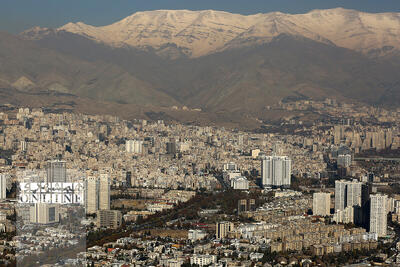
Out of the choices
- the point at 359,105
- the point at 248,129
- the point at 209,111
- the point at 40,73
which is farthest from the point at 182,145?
the point at 40,73

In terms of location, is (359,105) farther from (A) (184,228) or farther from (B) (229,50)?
(A) (184,228)

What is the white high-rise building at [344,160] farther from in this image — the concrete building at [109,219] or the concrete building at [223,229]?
the concrete building at [109,219]

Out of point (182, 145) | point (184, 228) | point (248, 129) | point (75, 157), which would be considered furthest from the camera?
point (248, 129)

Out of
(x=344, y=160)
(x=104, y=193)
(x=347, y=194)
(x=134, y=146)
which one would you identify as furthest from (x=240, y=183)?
(x=134, y=146)

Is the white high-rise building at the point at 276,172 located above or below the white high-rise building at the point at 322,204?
above

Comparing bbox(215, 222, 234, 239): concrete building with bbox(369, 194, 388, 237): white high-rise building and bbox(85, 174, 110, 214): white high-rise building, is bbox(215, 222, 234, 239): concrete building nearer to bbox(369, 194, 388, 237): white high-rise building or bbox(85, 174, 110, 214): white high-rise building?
bbox(85, 174, 110, 214): white high-rise building

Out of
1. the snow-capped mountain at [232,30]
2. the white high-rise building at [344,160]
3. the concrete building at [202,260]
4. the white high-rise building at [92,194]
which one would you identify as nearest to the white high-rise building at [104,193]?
the white high-rise building at [92,194]
